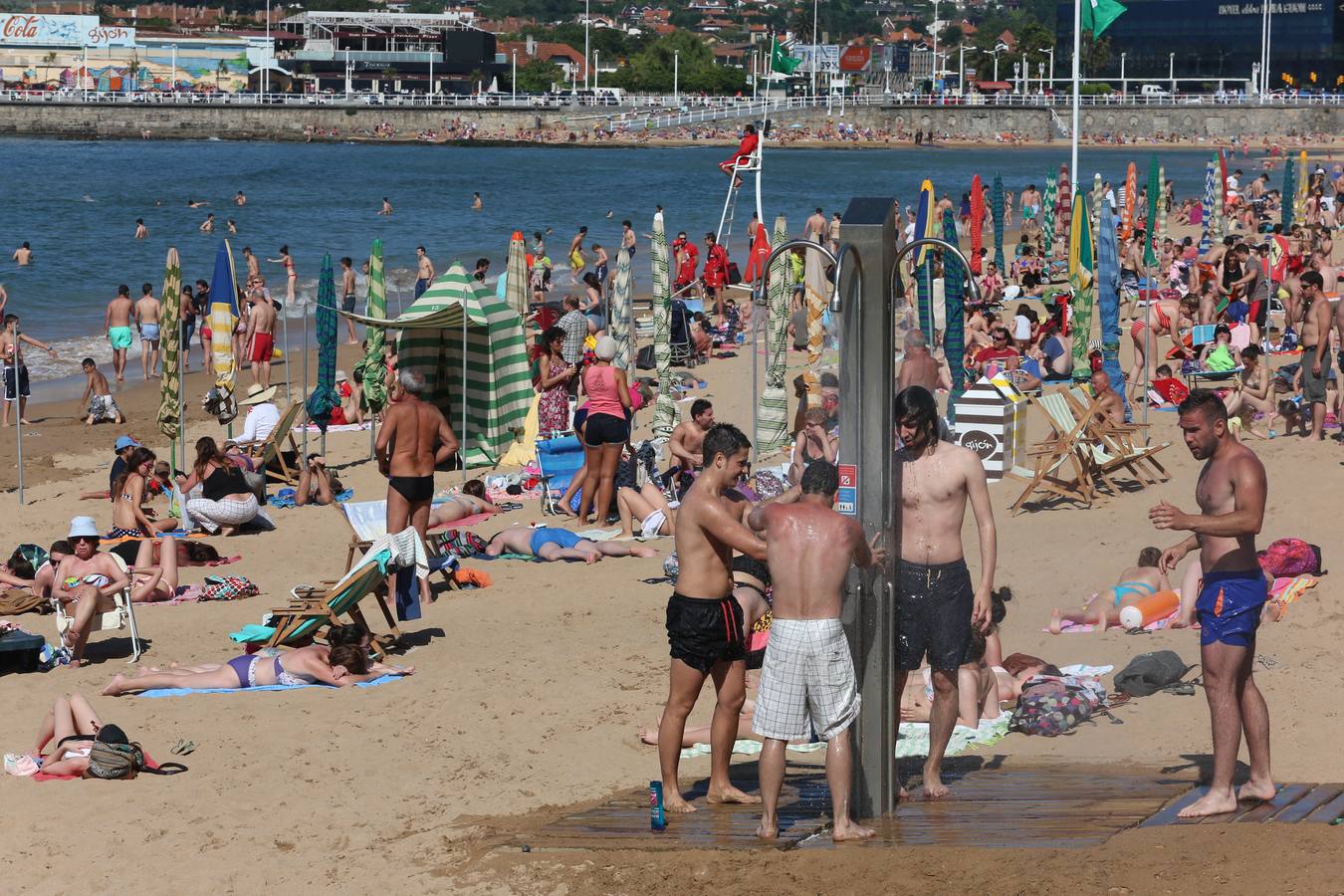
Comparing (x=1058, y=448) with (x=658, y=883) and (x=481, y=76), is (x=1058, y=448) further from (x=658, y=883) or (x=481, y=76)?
(x=481, y=76)

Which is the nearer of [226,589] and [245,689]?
[245,689]

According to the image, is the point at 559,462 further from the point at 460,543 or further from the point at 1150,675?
the point at 1150,675

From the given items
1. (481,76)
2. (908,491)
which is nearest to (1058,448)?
(908,491)

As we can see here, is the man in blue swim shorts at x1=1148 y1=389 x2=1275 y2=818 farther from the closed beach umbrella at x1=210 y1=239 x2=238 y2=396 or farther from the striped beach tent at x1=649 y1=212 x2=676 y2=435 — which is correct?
the closed beach umbrella at x1=210 y1=239 x2=238 y2=396

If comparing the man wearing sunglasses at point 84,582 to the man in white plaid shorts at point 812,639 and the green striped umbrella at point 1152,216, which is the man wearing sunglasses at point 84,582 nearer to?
the man in white plaid shorts at point 812,639

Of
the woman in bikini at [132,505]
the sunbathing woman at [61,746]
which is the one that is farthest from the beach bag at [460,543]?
the sunbathing woman at [61,746]

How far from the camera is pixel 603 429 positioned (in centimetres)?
1038

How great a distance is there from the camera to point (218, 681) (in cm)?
722

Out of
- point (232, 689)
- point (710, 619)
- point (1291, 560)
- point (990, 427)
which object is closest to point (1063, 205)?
point (990, 427)

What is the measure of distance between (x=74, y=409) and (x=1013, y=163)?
204ft

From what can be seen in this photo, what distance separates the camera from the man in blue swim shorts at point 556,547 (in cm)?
961

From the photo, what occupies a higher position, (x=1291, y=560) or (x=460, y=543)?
(x=1291, y=560)

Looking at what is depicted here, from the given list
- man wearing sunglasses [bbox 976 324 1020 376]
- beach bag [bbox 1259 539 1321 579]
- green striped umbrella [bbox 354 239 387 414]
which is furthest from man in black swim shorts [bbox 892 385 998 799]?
man wearing sunglasses [bbox 976 324 1020 376]

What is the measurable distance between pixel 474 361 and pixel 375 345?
2.36 m
